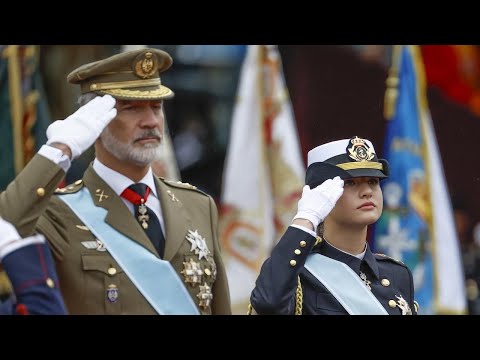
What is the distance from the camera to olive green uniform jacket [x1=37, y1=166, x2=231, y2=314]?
5.92 m

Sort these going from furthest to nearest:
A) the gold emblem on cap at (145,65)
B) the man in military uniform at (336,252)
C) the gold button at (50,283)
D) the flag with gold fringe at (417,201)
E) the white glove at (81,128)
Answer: the flag with gold fringe at (417,201)
the gold emblem on cap at (145,65)
the man in military uniform at (336,252)
the white glove at (81,128)
the gold button at (50,283)

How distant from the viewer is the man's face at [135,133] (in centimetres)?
606

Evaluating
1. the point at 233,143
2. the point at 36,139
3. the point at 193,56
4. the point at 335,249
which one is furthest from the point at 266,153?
the point at 335,249

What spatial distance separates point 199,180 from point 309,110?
1036 millimetres

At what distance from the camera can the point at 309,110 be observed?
10758mm

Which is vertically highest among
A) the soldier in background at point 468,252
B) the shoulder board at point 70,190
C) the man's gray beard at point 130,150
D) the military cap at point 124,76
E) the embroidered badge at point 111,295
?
the military cap at point 124,76

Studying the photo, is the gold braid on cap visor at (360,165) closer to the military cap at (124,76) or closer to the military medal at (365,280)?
the military medal at (365,280)

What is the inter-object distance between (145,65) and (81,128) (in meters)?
0.70

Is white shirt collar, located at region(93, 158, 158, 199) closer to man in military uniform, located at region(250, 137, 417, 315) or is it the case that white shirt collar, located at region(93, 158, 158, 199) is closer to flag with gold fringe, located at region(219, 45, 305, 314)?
man in military uniform, located at region(250, 137, 417, 315)

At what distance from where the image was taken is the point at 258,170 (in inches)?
409

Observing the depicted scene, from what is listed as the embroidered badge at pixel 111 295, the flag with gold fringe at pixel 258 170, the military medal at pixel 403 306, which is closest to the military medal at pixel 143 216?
the embroidered badge at pixel 111 295

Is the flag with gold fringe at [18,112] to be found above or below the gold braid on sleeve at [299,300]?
above
